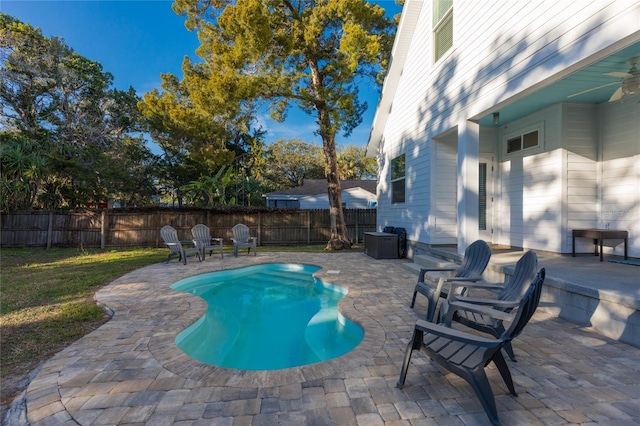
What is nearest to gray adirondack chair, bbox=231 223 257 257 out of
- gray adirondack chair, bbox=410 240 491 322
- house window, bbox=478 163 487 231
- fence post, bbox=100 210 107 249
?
fence post, bbox=100 210 107 249

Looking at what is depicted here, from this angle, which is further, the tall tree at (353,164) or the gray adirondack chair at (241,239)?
the tall tree at (353,164)

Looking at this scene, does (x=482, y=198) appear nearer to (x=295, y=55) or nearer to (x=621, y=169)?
(x=621, y=169)

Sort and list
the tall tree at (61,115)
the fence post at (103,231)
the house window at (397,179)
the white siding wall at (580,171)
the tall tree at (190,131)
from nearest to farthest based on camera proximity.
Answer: the white siding wall at (580,171) < the house window at (397,179) < the tall tree at (190,131) < the fence post at (103,231) < the tall tree at (61,115)

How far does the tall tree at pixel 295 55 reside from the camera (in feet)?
32.1

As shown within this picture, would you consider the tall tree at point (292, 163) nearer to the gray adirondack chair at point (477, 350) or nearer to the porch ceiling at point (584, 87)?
the porch ceiling at point (584, 87)

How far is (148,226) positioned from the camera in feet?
44.0

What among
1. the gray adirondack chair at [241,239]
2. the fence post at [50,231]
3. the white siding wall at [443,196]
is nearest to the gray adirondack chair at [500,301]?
the white siding wall at [443,196]

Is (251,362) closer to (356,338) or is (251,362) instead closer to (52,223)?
(356,338)

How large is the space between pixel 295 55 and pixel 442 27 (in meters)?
6.12

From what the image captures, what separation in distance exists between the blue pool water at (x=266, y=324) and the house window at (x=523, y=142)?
5.46 m

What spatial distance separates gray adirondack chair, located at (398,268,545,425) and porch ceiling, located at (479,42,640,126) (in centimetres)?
422

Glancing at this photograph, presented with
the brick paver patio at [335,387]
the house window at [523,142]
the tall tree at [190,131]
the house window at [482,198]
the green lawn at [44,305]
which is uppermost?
the tall tree at [190,131]

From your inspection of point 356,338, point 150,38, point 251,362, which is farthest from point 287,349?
point 150,38

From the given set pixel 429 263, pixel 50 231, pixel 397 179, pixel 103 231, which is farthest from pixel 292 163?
pixel 429 263
